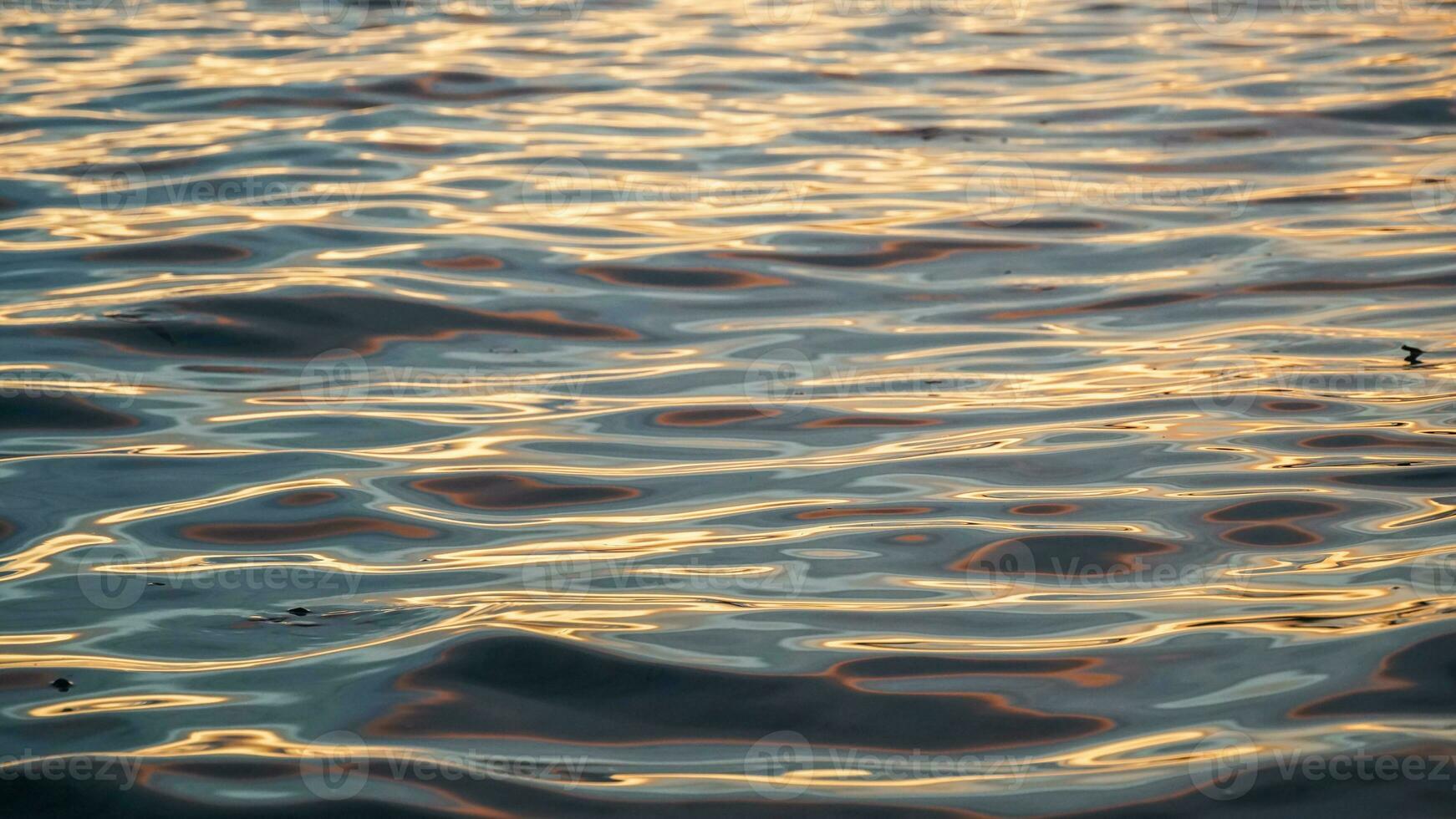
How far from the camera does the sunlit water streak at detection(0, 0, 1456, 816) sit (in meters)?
2.54

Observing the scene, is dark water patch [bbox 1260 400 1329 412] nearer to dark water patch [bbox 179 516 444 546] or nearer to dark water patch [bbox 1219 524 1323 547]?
dark water patch [bbox 1219 524 1323 547]

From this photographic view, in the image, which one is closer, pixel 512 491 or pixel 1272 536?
pixel 1272 536

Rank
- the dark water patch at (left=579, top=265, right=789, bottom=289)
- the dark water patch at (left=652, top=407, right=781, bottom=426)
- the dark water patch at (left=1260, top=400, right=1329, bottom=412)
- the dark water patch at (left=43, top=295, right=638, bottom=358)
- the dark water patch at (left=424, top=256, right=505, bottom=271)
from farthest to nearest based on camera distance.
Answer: the dark water patch at (left=424, top=256, right=505, bottom=271)
the dark water patch at (left=579, top=265, right=789, bottom=289)
the dark water patch at (left=43, top=295, right=638, bottom=358)
the dark water patch at (left=652, top=407, right=781, bottom=426)
the dark water patch at (left=1260, top=400, right=1329, bottom=412)

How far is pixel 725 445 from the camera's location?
409cm

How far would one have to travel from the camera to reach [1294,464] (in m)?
3.70

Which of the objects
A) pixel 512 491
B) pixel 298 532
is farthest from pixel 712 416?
pixel 298 532

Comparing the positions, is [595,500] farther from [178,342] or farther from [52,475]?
[178,342]

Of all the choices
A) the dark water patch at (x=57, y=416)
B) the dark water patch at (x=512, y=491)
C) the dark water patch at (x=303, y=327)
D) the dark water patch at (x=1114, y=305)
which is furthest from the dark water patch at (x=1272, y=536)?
the dark water patch at (x=57, y=416)

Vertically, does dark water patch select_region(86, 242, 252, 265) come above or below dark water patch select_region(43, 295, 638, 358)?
above

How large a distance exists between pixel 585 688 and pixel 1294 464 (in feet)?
6.34

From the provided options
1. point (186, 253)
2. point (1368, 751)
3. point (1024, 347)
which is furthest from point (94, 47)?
point (1368, 751)

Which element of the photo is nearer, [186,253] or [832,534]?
[832,534]

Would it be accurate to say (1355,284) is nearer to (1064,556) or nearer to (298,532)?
(1064,556)

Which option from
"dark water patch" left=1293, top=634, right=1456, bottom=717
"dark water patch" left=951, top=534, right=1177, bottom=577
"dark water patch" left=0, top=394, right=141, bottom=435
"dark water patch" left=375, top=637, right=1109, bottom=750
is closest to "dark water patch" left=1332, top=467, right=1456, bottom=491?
"dark water patch" left=951, top=534, right=1177, bottom=577
